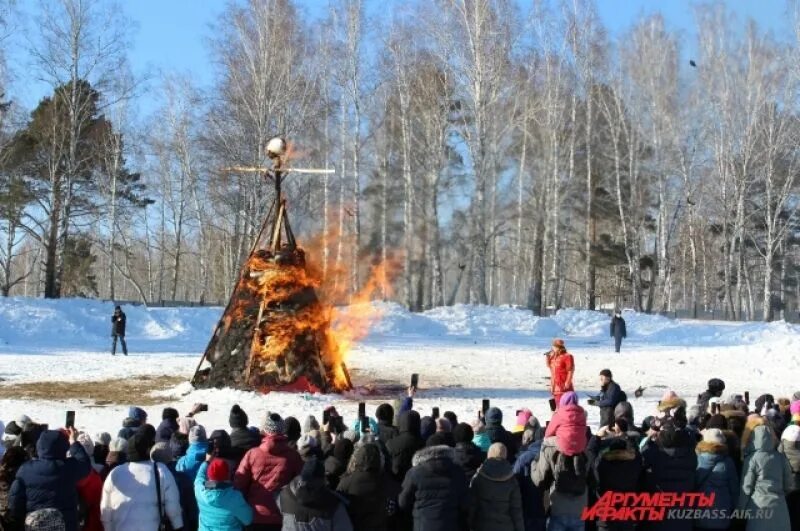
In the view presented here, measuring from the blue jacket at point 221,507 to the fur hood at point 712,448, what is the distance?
392 cm

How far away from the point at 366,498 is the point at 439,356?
20287 millimetres

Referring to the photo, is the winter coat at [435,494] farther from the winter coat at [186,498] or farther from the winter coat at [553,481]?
the winter coat at [186,498]

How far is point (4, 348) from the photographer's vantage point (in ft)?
88.4

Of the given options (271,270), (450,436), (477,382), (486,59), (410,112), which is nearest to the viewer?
(450,436)

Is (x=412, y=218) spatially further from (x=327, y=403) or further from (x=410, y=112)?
(x=327, y=403)

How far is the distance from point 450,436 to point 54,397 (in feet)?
37.8

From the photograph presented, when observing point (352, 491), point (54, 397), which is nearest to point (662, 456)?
point (352, 491)

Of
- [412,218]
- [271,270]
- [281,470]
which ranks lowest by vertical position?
[281,470]

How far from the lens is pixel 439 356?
26.8 metres

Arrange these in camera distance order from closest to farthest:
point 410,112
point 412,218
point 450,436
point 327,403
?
point 450,436 → point 327,403 → point 410,112 → point 412,218

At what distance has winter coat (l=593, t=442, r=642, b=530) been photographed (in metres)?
7.55

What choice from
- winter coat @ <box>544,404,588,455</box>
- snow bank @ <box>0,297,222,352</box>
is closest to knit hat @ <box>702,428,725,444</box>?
winter coat @ <box>544,404,588,455</box>

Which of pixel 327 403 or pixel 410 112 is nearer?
pixel 327 403

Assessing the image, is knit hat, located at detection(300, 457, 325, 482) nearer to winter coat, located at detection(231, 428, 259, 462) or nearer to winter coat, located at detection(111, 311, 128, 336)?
winter coat, located at detection(231, 428, 259, 462)
